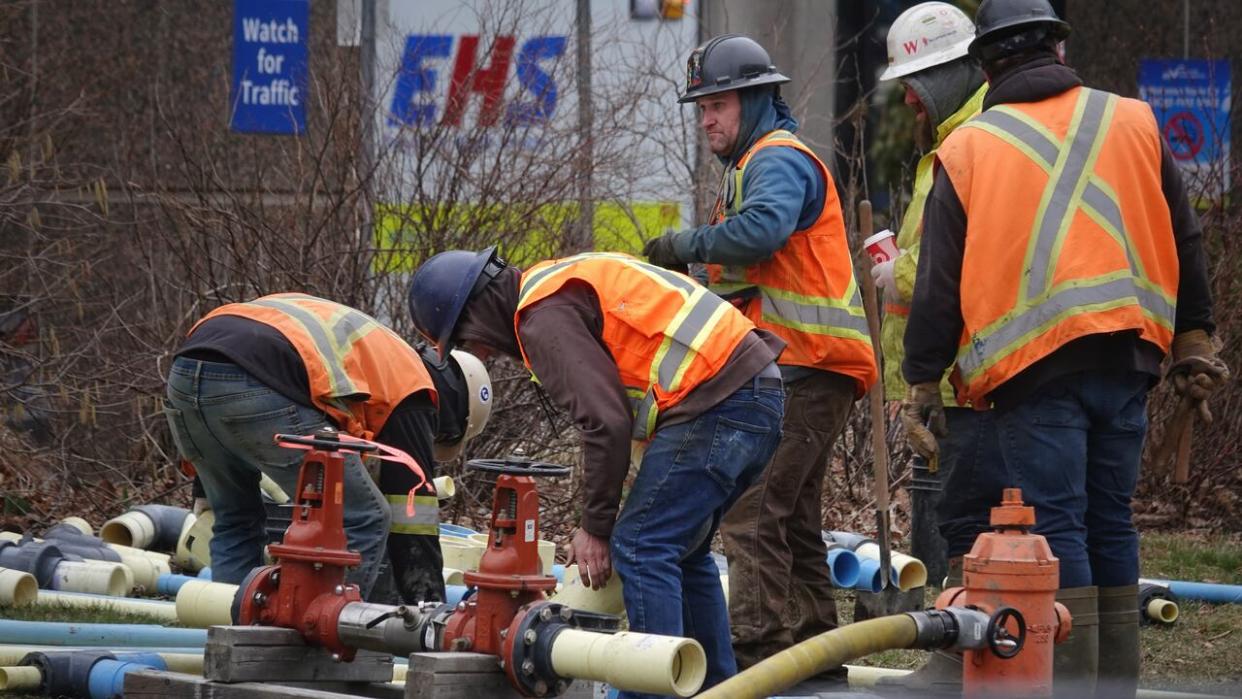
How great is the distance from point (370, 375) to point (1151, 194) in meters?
2.50

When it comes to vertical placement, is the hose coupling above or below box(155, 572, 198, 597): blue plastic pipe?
above

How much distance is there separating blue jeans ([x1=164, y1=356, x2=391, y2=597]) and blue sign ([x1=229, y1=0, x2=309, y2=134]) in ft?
12.4

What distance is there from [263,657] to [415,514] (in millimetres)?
1224

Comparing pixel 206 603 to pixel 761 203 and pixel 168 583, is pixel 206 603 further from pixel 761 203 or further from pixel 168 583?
pixel 168 583

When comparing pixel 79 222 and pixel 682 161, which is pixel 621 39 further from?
pixel 79 222

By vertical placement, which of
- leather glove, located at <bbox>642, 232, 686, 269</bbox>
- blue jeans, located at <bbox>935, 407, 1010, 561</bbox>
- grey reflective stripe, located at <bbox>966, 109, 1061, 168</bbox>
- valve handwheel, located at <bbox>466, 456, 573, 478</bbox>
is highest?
grey reflective stripe, located at <bbox>966, 109, 1061, 168</bbox>

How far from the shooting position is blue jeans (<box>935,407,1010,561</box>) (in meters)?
5.03

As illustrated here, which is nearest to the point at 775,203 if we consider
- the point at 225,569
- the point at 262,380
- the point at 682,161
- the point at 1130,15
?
the point at 262,380

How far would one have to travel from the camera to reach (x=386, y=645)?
4684 millimetres

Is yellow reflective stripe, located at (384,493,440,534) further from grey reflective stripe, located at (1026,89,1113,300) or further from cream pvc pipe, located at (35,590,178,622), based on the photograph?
grey reflective stripe, located at (1026,89,1113,300)

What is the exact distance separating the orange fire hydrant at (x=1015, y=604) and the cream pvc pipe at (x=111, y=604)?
348cm

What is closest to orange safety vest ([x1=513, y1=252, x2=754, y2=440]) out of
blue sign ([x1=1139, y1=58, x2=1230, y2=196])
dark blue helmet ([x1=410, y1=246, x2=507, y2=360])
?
dark blue helmet ([x1=410, y1=246, x2=507, y2=360])

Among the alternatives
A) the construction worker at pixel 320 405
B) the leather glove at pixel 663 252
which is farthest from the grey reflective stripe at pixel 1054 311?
the construction worker at pixel 320 405

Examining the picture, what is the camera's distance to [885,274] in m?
5.80
